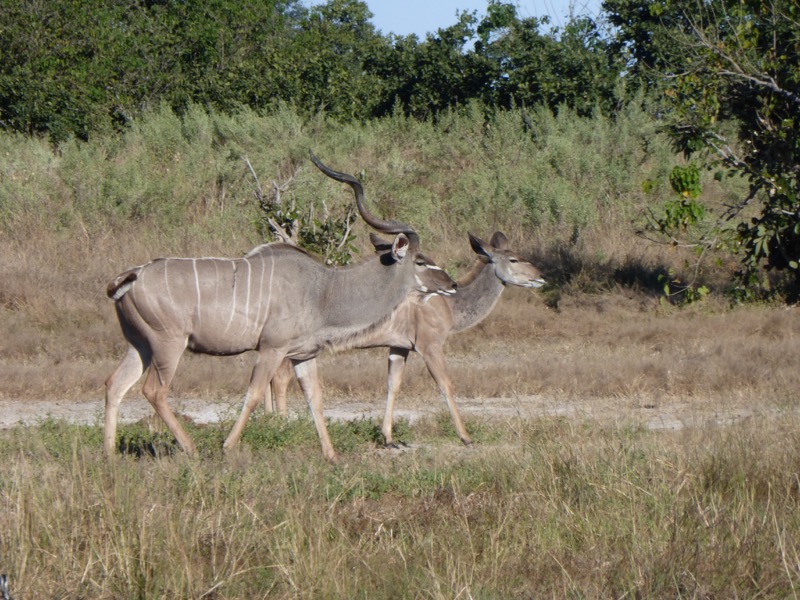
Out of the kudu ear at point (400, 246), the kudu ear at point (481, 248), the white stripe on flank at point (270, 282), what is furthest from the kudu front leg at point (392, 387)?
the kudu ear at point (481, 248)

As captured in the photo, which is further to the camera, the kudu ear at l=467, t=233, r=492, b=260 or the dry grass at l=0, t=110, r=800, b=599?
the kudu ear at l=467, t=233, r=492, b=260

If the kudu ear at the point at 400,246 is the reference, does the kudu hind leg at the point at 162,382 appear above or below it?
below

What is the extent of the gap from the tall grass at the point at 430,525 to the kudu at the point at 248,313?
1052mm

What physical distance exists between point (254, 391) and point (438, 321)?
6.14 ft

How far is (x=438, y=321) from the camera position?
7992 millimetres

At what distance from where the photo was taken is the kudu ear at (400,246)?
7.19 meters

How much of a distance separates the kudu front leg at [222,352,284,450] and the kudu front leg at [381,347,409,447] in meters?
1.03

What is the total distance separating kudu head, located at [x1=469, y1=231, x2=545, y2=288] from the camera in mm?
8836

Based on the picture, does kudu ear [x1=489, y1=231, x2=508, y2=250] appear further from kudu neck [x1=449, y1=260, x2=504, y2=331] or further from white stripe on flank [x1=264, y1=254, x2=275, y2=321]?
white stripe on flank [x1=264, y1=254, x2=275, y2=321]

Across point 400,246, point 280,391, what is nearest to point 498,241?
point 400,246

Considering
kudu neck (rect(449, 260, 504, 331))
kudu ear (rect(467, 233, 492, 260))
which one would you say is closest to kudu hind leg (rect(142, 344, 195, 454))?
kudu neck (rect(449, 260, 504, 331))

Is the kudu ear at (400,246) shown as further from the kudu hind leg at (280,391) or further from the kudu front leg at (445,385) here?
the kudu hind leg at (280,391)

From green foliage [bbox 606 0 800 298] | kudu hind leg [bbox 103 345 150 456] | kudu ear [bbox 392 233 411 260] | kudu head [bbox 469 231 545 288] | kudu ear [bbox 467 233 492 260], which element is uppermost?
green foliage [bbox 606 0 800 298]

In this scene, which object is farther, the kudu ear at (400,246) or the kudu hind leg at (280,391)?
the kudu hind leg at (280,391)
